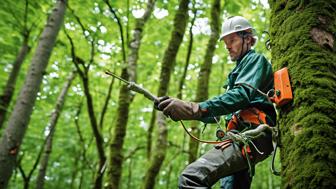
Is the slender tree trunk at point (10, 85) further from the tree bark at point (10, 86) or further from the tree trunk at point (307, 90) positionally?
the tree trunk at point (307, 90)

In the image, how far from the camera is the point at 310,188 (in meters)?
2.05

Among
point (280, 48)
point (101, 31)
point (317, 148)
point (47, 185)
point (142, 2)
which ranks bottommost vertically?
point (47, 185)

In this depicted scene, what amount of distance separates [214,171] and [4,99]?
8.09 meters

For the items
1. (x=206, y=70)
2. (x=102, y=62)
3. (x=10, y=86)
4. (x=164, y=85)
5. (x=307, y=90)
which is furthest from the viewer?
(x=102, y=62)

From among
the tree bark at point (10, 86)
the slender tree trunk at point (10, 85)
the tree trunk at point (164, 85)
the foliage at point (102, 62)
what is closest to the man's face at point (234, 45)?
the foliage at point (102, 62)

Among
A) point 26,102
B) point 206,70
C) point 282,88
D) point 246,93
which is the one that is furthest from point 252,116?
point 206,70

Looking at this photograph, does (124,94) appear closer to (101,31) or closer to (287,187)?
(101,31)

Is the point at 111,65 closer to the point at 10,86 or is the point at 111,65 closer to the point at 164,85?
the point at 10,86

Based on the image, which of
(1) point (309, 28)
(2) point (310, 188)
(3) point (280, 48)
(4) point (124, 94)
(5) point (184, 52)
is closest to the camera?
(2) point (310, 188)

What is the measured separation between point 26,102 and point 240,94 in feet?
14.1

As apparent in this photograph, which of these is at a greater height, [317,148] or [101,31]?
[101,31]

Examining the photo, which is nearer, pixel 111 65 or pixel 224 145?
pixel 224 145

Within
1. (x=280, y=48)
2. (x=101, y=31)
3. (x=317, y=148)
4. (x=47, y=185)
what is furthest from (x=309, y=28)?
(x=47, y=185)

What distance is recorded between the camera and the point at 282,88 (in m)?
2.53
